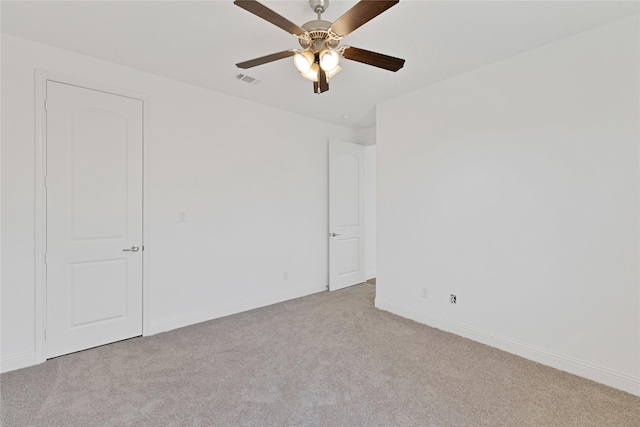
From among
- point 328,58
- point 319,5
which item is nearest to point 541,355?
point 328,58

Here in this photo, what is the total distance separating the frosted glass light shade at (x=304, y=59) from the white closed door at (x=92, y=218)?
1926mm

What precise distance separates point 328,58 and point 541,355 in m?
2.91

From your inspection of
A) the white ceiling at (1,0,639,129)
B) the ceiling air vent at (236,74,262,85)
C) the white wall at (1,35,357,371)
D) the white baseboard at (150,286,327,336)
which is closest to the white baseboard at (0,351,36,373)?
the white wall at (1,35,357,371)

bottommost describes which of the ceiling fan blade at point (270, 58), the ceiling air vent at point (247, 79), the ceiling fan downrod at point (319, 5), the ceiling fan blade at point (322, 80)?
the ceiling fan blade at point (322, 80)

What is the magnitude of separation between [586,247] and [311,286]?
3177 millimetres

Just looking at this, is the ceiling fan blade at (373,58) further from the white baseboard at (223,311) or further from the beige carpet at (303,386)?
the white baseboard at (223,311)

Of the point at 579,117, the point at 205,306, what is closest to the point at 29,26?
the point at 205,306

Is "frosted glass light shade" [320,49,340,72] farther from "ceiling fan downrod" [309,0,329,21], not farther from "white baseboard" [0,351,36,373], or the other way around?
"white baseboard" [0,351,36,373]

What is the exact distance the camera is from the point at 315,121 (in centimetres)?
442

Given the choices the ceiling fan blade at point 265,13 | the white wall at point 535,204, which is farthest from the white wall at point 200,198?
the ceiling fan blade at point 265,13

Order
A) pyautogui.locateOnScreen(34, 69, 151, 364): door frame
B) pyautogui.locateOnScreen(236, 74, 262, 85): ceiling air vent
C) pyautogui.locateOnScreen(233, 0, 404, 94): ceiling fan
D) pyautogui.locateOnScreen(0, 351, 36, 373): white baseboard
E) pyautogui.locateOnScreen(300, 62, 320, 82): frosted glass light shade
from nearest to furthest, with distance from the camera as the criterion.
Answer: pyautogui.locateOnScreen(233, 0, 404, 94): ceiling fan < pyautogui.locateOnScreen(300, 62, 320, 82): frosted glass light shade < pyautogui.locateOnScreen(0, 351, 36, 373): white baseboard < pyautogui.locateOnScreen(34, 69, 151, 364): door frame < pyautogui.locateOnScreen(236, 74, 262, 85): ceiling air vent

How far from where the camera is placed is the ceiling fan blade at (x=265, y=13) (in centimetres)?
142

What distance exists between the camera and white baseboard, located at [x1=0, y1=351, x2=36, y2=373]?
89.7 inches

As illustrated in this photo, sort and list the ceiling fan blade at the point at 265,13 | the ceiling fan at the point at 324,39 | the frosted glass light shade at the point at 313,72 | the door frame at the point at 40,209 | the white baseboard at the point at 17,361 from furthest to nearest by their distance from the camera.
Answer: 1. the door frame at the point at 40,209
2. the white baseboard at the point at 17,361
3. the frosted glass light shade at the point at 313,72
4. the ceiling fan at the point at 324,39
5. the ceiling fan blade at the point at 265,13
